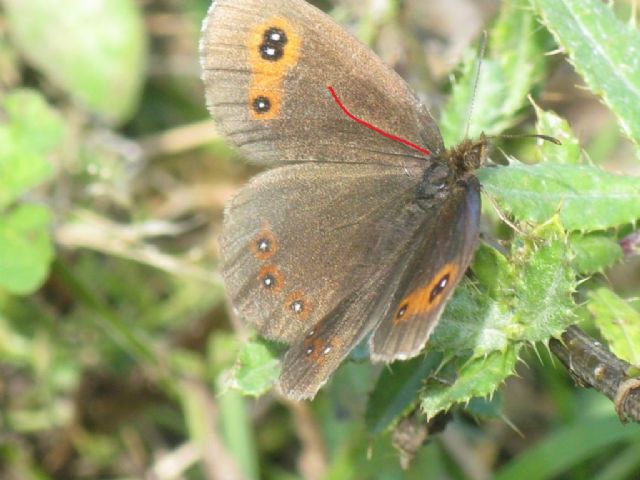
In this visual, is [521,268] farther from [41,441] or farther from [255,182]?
[41,441]

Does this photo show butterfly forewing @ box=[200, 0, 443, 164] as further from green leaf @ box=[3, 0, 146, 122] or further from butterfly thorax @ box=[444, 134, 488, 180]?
green leaf @ box=[3, 0, 146, 122]

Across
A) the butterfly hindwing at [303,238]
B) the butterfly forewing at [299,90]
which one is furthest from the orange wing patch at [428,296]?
the butterfly forewing at [299,90]

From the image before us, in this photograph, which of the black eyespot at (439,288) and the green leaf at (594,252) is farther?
the green leaf at (594,252)

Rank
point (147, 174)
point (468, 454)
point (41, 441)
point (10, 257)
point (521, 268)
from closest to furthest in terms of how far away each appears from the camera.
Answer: point (521, 268) → point (10, 257) → point (468, 454) → point (41, 441) → point (147, 174)

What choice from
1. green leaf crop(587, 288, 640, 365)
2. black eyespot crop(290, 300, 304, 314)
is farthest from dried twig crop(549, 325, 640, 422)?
black eyespot crop(290, 300, 304, 314)

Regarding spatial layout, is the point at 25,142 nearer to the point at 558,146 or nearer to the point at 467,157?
the point at 467,157

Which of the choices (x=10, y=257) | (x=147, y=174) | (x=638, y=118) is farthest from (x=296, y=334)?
(x=147, y=174)

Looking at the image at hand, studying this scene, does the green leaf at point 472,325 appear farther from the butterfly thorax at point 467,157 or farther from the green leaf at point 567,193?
the butterfly thorax at point 467,157
